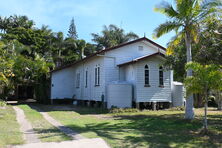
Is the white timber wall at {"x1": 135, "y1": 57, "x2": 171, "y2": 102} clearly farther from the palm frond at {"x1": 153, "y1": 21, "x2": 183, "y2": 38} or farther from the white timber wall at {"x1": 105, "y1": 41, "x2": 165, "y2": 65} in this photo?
the palm frond at {"x1": 153, "y1": 21, "x2": 183, "y2": 38}

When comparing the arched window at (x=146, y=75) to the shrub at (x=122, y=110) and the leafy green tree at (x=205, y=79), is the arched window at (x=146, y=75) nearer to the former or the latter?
the shrub at (x=122, y=110)

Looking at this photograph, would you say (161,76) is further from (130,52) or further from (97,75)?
(97,75)

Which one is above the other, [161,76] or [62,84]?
[161,76]

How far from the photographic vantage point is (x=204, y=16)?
12.4 meters

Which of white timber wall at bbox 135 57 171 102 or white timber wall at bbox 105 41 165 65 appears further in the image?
white timber wall at bbox 105 41 165 65

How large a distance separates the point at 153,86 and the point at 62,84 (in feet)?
41.3

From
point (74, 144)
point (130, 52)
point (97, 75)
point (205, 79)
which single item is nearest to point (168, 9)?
point (205, 79)

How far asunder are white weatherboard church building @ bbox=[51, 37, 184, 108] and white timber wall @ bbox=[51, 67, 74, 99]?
3734 mm

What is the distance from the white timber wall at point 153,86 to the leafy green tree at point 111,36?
91.0 feet

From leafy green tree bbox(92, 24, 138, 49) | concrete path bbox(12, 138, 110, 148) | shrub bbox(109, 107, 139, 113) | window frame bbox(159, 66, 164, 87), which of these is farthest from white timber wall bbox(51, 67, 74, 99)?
leafy green tree bbox(92, 24, 138, 49)

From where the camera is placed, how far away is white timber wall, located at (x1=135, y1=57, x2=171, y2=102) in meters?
17.8

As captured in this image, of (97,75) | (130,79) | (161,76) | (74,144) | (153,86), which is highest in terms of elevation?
(97,75)

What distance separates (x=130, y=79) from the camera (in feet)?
61.7

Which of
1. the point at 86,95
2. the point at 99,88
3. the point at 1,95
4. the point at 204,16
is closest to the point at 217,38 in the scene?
the point at 204,16
